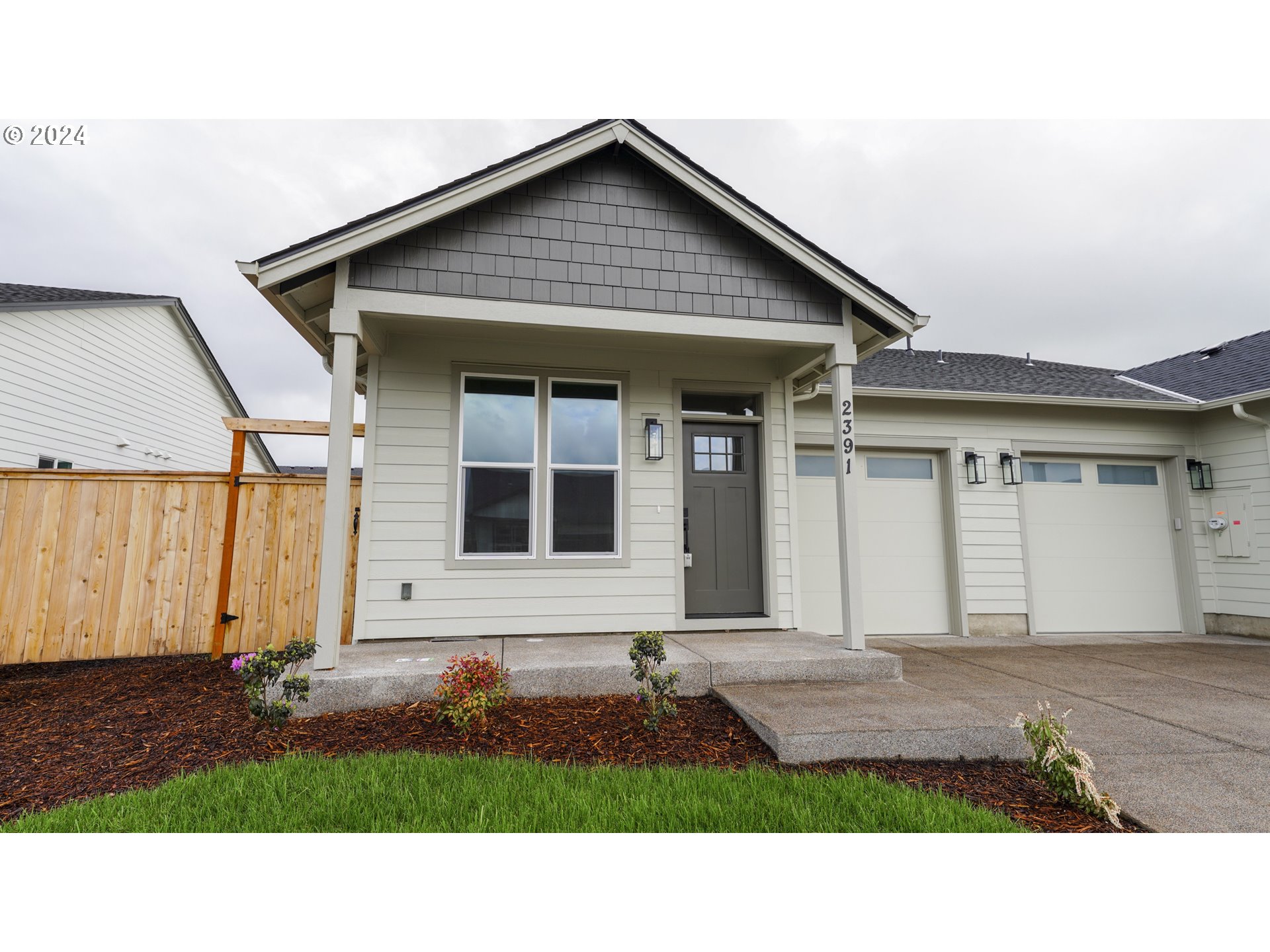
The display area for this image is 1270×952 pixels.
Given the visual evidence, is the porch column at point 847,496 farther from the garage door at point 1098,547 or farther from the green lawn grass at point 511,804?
the garage door at point 1098,547

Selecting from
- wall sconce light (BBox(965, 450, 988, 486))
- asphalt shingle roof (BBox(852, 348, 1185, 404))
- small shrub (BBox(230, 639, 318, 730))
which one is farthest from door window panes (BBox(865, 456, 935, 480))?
small shrub (BBox(230, 639, 318, 730))

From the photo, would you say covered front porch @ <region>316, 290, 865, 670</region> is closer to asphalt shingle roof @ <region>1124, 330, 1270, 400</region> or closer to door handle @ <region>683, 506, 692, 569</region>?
door handle @ <region>683, 506, 692, 569</region>

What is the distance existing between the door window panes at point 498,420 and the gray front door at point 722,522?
65.5 inches

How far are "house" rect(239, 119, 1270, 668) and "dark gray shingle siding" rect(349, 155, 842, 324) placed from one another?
0.02 meters

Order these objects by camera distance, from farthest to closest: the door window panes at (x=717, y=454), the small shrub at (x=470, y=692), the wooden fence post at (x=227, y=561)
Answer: the door window panes at (x=717, y=454) → the wooden fence post at (x=227, y=561) → the small shrub at (x=470, y=692)

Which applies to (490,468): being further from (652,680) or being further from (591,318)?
(652,680)

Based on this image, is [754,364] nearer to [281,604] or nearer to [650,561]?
[650,561]

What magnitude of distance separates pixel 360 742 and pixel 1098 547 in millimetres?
9286

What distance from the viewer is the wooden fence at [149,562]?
5.34 metres

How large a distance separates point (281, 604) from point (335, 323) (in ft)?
9.87

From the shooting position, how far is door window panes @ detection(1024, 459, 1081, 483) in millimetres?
8000

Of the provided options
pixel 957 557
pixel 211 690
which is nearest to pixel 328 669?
pixel 211 690

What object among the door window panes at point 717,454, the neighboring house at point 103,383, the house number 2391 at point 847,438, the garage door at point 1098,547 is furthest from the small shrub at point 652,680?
the neighboring house at point 103,383

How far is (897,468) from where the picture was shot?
7738 millimetres
